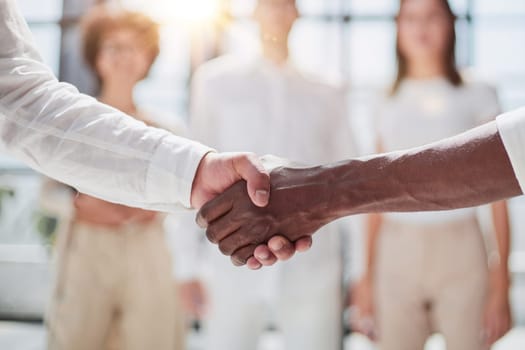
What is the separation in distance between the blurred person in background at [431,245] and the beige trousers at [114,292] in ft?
1.52

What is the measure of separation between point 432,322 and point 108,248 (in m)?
0.75

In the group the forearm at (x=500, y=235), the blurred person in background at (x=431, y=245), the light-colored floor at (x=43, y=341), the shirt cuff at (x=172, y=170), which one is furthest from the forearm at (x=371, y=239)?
the light-colored floor at (x=43, y=341)

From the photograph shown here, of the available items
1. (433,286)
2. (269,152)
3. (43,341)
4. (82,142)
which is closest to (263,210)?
(82,142)

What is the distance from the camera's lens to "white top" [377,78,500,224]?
4.23 feet

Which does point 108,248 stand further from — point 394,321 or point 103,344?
point 394,321

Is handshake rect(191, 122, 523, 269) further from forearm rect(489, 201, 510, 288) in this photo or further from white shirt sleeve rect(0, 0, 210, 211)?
forearm rect(489, 201, 510, 288)

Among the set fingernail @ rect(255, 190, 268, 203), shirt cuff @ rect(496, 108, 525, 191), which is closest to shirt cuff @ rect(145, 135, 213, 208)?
fingernail @ rect(255, 190, 268, 203)

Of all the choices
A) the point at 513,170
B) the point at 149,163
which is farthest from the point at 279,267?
the point at 513,170

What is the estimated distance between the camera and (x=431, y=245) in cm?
127

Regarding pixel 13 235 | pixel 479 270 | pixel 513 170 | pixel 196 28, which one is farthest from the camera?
pixel 13 235

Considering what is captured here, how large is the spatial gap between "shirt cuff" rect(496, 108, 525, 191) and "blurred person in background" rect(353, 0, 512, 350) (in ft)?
1.79

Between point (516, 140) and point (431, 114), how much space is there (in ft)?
2.00

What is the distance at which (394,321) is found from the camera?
1268 millimetres

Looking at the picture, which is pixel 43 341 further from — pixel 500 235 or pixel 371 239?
pixel 500 235
